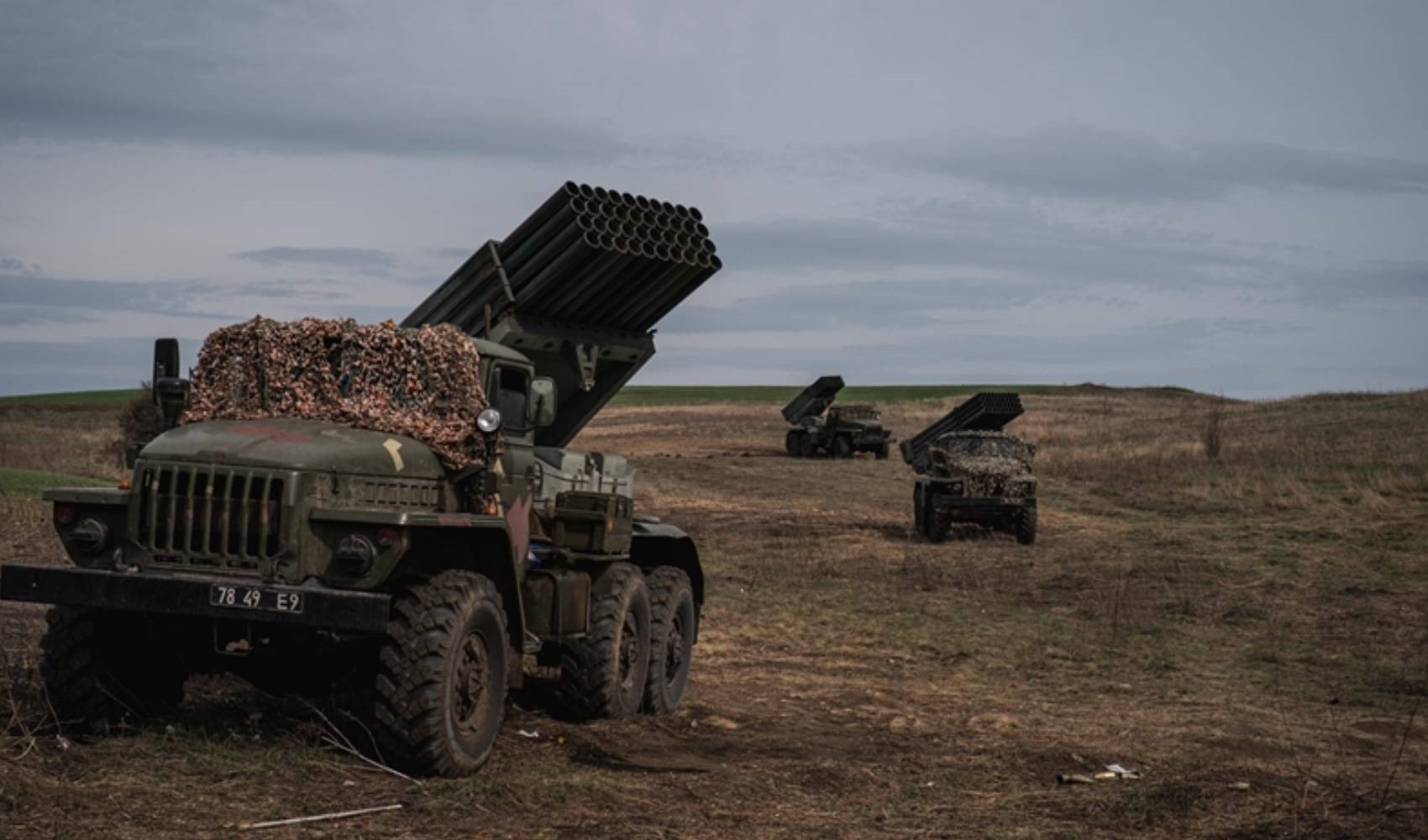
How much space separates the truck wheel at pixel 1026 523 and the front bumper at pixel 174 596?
20208 mm

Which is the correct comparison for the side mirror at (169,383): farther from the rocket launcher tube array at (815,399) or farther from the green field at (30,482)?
the rocket launcher tube array at (815,399)

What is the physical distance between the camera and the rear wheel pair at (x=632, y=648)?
35.2ft

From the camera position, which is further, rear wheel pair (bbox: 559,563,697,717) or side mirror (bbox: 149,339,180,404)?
rear wheel pair (bbox: 559,563,697,717)

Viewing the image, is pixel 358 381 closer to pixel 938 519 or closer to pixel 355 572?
pixel 355 572

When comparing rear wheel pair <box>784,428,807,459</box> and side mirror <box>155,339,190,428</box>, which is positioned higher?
side mirror <box>155,339,190,428</box>

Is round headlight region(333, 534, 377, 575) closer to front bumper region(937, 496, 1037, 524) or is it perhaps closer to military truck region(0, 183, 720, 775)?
military truck region(0, 183, 720, 775)

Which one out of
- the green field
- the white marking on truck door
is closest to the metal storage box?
the white marking on truck door

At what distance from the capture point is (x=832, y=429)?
50719 mm

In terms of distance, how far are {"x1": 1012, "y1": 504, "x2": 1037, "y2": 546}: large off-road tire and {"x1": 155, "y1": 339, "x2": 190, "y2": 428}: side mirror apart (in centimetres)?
1934

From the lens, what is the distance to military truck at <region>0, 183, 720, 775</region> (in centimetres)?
827

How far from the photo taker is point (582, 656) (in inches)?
420

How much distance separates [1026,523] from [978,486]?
40.3 inches

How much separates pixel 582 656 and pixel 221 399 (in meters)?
2.77

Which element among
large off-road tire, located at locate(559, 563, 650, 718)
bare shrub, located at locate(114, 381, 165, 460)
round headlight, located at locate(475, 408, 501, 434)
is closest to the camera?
round headlight, located at locate(475, 408, 501, 434)
